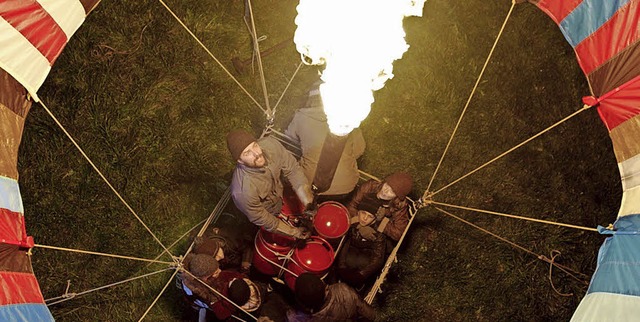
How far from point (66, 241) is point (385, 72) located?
323 centimetres

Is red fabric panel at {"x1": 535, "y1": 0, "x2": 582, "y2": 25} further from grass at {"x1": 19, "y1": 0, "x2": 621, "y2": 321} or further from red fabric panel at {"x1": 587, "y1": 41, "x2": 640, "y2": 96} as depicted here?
grass at {"x1": 19, "y1": 0, "x2": 621, "y2": 321}

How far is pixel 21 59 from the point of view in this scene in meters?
3.13

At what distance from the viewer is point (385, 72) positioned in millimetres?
3908

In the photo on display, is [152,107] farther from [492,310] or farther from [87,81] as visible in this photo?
[492,310]

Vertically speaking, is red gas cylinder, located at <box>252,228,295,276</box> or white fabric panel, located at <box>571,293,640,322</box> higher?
white fabric panel, located at <box>571,293,640,322</box>

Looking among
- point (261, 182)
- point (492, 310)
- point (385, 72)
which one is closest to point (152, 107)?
point (261, 182)

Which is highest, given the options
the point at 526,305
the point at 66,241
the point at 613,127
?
the point at 613,127

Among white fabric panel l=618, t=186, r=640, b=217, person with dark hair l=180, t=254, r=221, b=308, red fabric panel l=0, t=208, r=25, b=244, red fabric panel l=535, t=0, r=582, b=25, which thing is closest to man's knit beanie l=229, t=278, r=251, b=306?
person with dark hair l=180, t=254, r=221, b=308

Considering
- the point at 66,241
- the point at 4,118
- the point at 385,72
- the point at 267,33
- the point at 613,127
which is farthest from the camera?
the point at 267,33

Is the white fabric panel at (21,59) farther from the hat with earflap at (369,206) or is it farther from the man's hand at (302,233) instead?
the hat with earflap at (369,206)

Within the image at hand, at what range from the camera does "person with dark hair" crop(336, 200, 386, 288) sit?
4.42 meters

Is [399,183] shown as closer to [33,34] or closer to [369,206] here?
[369,206]

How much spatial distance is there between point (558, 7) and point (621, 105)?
2.51 feet

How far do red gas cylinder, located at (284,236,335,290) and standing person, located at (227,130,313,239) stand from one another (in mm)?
133
